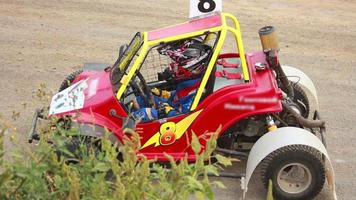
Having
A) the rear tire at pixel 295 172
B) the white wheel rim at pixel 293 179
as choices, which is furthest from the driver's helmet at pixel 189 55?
the white wheel rim at pixel 293 179

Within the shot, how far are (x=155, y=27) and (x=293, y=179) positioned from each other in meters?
5.05

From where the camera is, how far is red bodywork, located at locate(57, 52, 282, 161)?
5.52 metres

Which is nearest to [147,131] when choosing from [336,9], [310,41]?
[310,41]

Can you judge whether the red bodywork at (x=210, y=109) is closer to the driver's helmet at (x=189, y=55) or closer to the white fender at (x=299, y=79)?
the driver's helmet at (x=189, y=55)

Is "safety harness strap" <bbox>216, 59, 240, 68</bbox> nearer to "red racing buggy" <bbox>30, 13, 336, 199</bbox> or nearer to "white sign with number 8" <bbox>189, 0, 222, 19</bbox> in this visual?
"red racing buggy" <bbox>30, 13, 336, 199</bbox>

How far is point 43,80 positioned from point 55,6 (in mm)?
3150

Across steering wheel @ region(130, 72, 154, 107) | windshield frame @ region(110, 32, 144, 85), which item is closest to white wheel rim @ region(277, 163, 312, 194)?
steering wheel @ region(130, 72, 154, 107)

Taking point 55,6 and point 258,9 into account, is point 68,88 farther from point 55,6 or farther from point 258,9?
point 258,9

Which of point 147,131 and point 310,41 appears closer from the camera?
point 147,131

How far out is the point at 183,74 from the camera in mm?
6051

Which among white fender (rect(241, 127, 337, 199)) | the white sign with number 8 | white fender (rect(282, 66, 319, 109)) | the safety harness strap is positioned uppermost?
the white sign with number 8

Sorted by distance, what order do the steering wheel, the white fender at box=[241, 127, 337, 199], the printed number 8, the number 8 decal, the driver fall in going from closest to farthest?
1. the white fender at box=[241, 127, 337, 199]
2. the number 8 decal
3. the driver
4. the steering wheel
5. the printed number 8

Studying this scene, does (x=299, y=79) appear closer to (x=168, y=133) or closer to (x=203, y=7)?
(x=203, y=7)

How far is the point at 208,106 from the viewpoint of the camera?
5.56 m
